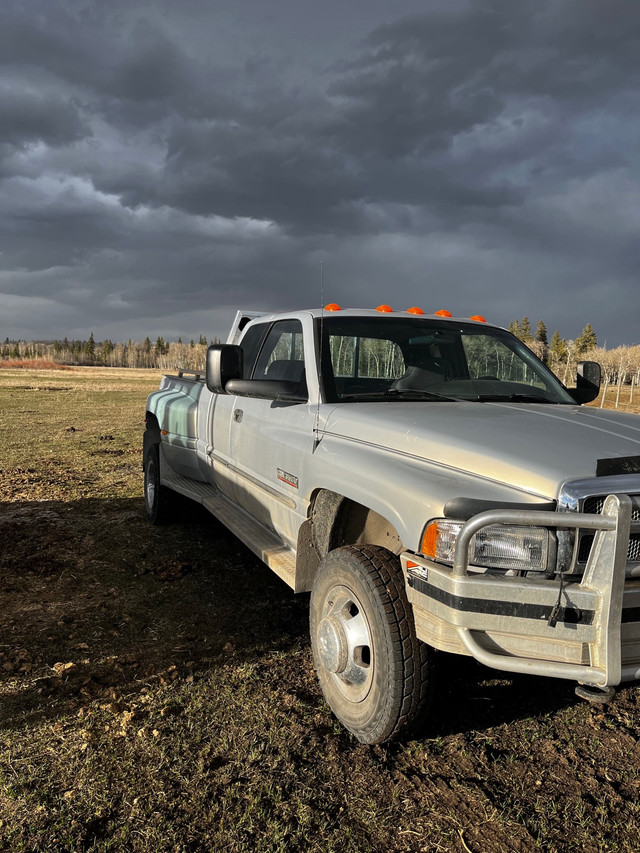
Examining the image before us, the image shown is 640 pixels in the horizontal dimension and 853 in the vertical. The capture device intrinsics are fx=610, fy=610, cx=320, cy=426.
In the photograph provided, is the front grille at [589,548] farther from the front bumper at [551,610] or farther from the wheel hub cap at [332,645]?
the wheel hub cap at [332,645]

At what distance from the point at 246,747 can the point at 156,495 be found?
3.77m

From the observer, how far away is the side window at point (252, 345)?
4.73 meters

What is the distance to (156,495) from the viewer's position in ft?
20.3

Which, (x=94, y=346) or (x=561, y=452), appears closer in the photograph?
(x=561, y=452)

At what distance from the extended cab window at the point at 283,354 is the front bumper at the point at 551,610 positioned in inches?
72.3

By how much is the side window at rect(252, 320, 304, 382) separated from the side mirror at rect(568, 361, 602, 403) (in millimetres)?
1962

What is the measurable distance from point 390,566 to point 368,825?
3.16ft

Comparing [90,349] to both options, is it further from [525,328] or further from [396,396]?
[396,396]

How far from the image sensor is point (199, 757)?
2654mm

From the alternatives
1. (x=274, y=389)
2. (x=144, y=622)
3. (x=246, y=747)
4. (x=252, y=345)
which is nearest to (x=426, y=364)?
(x=274, y=389)

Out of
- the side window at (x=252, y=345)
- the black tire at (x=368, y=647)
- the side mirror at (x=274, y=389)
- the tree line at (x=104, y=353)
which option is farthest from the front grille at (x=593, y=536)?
the tree line at (x=104, y=353)

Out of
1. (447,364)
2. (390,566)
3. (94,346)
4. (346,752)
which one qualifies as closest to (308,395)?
(447,364)

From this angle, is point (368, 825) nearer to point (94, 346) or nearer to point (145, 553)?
point (145, 553)

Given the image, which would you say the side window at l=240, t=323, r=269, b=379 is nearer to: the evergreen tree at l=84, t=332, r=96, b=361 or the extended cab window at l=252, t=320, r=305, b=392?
the extended cab window at l=252, t=320, r=305, b=392
